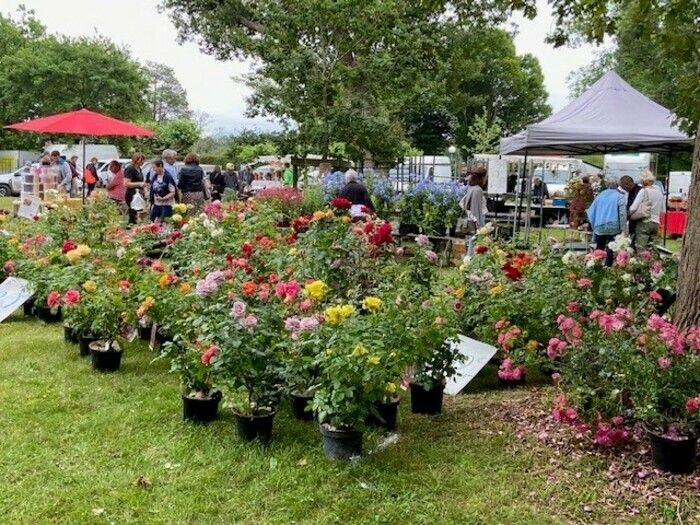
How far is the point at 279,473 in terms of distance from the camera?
326 cm

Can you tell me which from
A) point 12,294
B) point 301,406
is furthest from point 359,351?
point 12,294

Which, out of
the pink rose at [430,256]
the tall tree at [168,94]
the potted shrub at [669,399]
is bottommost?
the potted shrub at [669,399]

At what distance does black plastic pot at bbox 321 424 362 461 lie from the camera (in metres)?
3.31

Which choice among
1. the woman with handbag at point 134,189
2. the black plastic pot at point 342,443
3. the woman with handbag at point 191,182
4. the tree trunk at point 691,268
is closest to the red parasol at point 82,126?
the woman with handbag at point 134,189

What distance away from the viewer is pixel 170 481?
10.5 feet

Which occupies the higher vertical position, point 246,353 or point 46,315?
point 246,353

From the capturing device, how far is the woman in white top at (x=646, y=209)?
9047 mm

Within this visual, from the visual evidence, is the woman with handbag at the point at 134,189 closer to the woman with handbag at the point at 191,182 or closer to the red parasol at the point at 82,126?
the red parasol at the point at 82,126

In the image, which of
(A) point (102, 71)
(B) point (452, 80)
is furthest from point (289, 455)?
(A) point (102, 71)

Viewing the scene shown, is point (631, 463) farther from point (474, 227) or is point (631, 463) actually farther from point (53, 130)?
point (53, 130)

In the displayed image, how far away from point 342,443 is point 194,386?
1.01 meters

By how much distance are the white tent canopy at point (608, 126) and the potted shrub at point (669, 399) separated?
21.8 feet

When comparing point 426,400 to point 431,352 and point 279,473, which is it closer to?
point 431,352

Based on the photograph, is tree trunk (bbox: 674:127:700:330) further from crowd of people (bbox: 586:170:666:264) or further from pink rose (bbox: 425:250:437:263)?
crowd of people (bbox: 586:170:666:264)
